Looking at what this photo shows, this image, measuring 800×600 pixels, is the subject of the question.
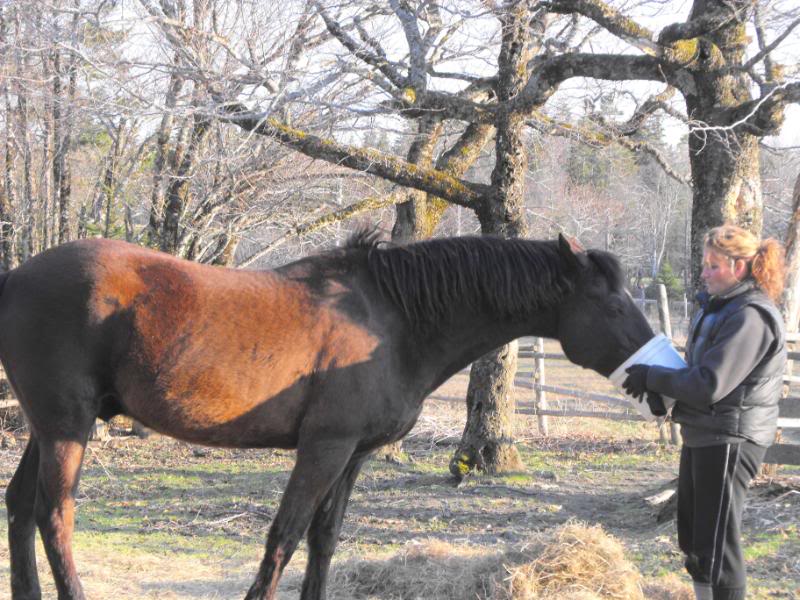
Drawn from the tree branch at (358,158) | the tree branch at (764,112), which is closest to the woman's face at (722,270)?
the tree branch at (764,112)

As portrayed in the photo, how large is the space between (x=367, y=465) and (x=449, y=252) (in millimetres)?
6021

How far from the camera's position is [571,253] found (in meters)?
4.02

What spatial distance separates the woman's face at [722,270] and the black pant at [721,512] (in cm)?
76

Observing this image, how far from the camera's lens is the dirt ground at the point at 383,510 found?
17.1 ft

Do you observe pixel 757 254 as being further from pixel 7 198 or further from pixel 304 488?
pixel 7 198

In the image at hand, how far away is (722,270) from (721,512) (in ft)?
3.72

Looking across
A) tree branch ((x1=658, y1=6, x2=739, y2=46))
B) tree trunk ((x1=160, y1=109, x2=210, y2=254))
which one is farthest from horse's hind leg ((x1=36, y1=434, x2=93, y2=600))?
tree trunk ((x1=160, y1=109, x2=210, y2=254))

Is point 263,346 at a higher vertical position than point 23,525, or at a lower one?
higher

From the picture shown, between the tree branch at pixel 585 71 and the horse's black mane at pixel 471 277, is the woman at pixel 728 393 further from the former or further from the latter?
the tree branch at pixel 585 71

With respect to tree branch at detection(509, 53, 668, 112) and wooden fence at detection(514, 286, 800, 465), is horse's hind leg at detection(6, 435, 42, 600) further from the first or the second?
tree branch at detection(509, 53, 668, 112)

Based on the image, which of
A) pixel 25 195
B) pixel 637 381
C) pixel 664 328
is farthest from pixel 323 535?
pixel 25 195

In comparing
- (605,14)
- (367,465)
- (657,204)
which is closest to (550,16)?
(605,14)

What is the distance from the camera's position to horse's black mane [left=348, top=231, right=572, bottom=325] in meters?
4.07

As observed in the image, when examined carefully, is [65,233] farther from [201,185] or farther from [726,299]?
[726,299]
